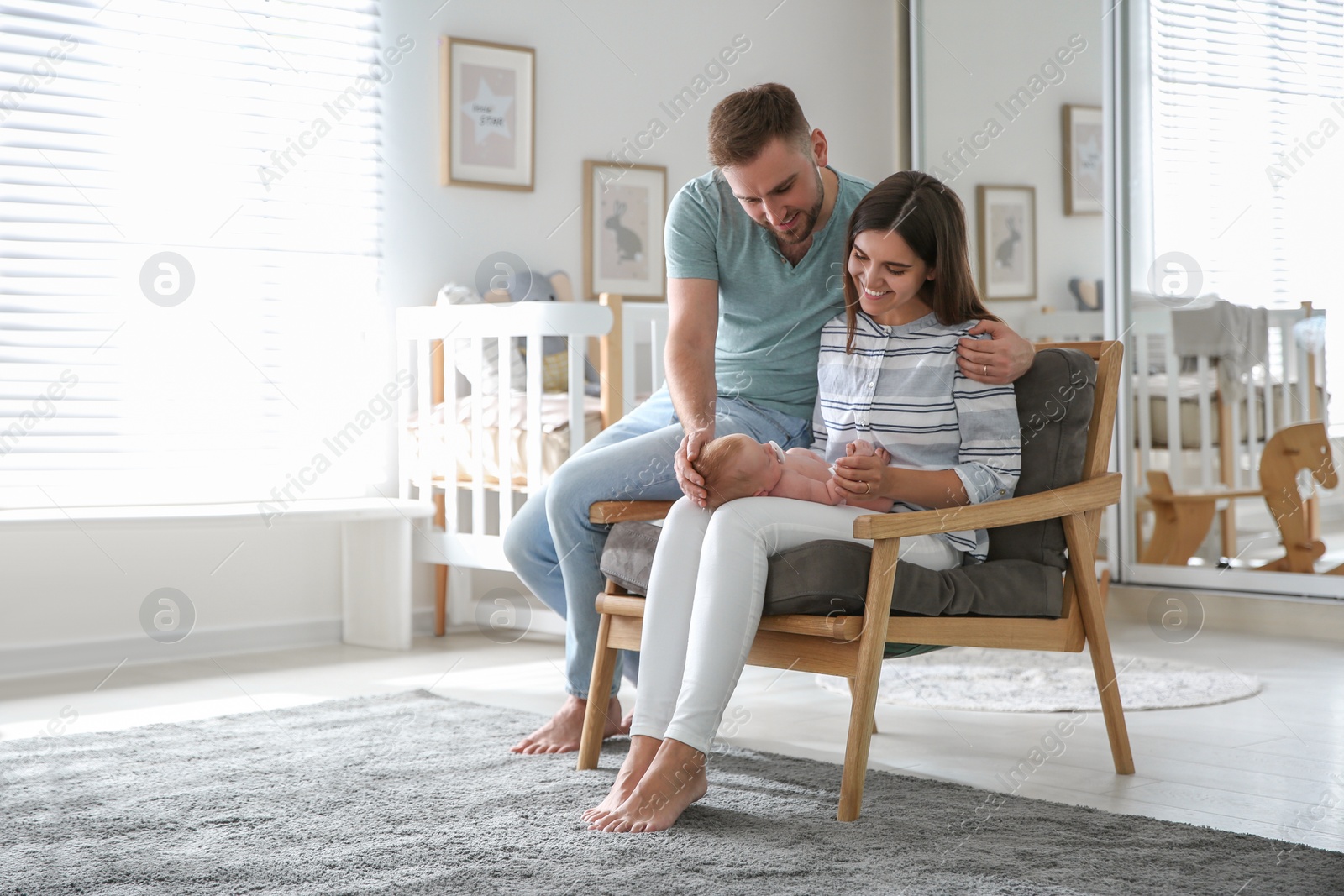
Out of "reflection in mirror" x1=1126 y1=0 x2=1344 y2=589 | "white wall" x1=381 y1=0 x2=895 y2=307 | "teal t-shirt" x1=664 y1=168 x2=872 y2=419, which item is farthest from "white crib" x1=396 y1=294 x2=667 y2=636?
"reflection in mirror" x1=1126 y1=0 x2=1344 y2=589

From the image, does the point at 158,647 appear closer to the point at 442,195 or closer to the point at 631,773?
the point at 442,195

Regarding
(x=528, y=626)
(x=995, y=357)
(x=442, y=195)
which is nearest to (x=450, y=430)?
(x=528, y=626)

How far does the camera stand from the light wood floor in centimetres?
185

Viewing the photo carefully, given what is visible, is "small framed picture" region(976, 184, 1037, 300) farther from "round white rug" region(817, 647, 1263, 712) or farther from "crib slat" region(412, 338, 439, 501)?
"crib slat" region(412, 338, 439, 501)

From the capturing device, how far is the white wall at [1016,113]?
12.5ft

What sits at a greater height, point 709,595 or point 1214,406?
point 1214,406

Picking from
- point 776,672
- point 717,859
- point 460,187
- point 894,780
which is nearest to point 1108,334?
point 776,672

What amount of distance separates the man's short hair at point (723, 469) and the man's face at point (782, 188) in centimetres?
40

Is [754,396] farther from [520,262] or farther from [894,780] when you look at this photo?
[520,262]

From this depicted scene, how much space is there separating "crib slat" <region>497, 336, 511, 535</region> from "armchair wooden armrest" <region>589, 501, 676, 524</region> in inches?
48.3

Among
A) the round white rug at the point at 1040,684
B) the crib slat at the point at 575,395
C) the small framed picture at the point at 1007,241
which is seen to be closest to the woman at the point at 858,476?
the round white rug at the point at 1040,684

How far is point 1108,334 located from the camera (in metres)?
3.74

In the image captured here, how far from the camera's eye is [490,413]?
3348mm

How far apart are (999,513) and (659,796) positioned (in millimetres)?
579
